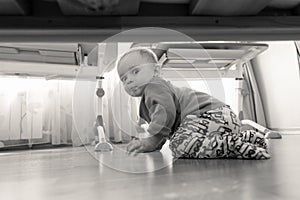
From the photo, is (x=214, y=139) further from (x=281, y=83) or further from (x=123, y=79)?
(x=281, y=83)

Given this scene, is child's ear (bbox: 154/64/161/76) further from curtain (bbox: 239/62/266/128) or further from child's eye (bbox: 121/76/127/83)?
curtain (bbox: 239/62/266/128)

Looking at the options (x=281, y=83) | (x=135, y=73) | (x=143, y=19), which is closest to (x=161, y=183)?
(x=143, y=19)

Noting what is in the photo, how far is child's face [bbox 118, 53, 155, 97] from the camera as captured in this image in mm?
893

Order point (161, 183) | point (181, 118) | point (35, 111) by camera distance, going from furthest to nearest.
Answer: point (35, 111), point (181, 118), point (161, 183)

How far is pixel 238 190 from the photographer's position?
1.68ft

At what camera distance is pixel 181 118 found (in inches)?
43.1

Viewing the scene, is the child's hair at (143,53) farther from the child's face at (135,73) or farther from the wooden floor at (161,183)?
the wooden floor at (161,183)

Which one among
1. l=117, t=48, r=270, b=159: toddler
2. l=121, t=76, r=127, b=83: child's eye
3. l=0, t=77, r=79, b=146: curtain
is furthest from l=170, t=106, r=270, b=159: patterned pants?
l=0, t=77, r=79, b=146: curtain

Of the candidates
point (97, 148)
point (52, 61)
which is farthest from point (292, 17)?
point (52, 61)

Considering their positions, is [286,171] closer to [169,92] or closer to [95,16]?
[169,92]

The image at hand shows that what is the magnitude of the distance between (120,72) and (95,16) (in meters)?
0.34

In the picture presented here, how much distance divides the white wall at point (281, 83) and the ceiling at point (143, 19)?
1.73 meters

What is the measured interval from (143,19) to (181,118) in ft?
1.82

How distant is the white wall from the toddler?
1.38 m
